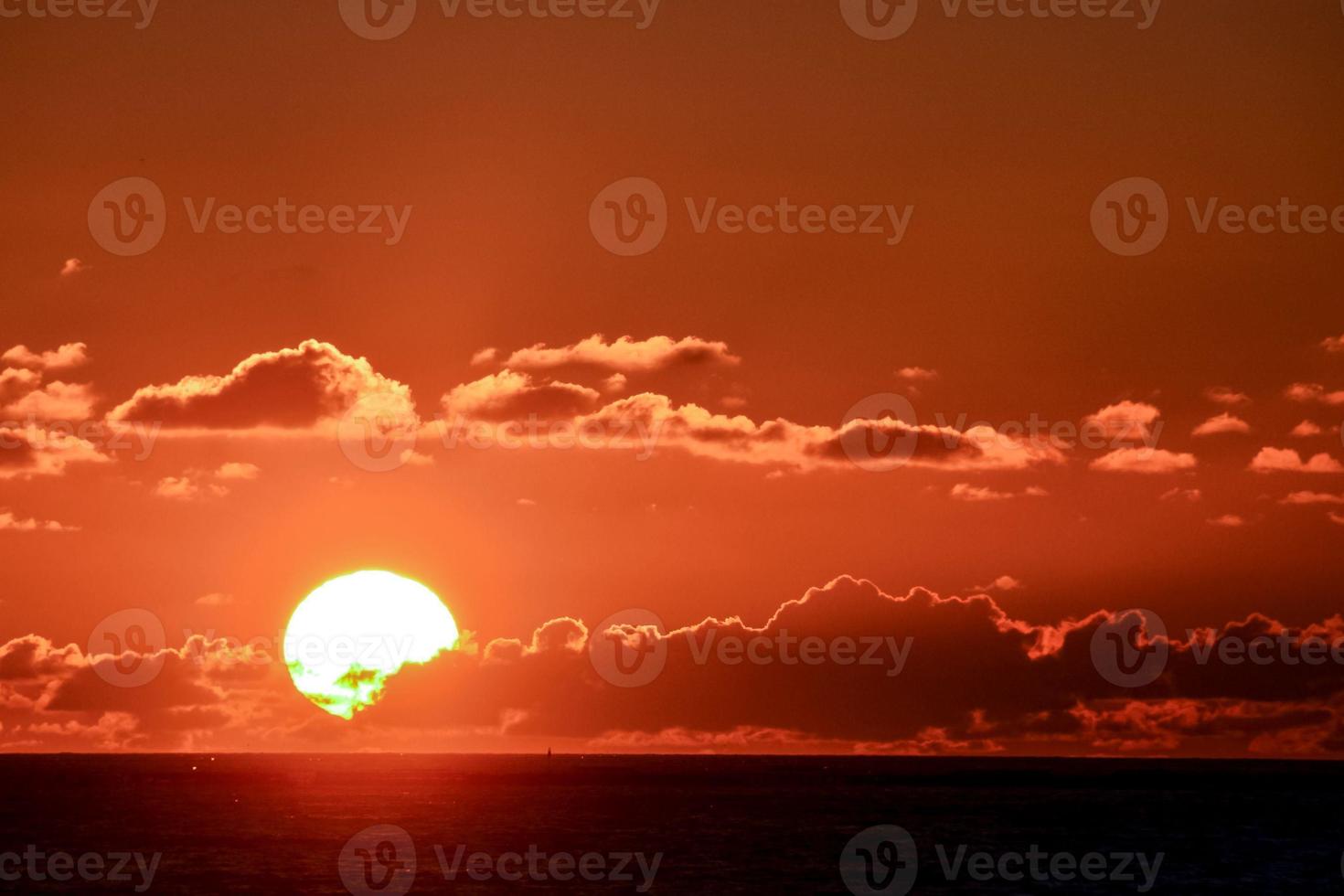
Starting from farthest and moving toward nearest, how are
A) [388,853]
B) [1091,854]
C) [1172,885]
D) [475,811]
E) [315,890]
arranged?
[475,811], [1091,854], [388,853], [1172,885], [315,890]

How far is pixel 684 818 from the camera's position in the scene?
17338 cm

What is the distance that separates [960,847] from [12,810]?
4927 inches

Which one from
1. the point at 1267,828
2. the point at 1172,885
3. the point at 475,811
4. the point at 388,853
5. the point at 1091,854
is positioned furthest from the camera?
the point at 475,811

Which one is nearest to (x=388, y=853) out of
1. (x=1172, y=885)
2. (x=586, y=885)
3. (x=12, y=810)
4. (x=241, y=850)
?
(x=241, y=850)

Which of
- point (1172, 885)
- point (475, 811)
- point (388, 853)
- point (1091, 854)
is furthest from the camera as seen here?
point (475, 811)

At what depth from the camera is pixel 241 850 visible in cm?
12700

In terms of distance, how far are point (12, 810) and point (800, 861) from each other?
119382mm

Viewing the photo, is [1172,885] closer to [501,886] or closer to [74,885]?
[501,886]

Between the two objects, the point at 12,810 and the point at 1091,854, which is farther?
the point at 12,810

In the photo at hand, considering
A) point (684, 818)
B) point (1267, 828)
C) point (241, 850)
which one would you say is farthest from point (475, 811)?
point (1267, 828)

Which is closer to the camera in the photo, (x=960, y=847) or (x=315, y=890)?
(x=315, y=890)

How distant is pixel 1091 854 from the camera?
131m

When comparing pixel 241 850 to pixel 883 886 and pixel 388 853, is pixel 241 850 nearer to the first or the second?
pixel 388 853

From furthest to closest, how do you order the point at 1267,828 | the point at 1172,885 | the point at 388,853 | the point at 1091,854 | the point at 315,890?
1. the point at 1267,828
2. the point at 1091,854
3. the point at 388,853
4. the point at 1172,885
5. the point at 315,890
